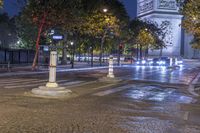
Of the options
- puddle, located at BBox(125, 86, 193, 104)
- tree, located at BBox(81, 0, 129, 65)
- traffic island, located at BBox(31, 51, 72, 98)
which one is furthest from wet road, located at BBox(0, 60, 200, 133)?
tree, located at BBox(81, 0, 129, 65)

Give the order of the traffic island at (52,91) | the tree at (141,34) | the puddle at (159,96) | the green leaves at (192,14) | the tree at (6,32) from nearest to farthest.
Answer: the traffic island at (52,91), the puddle at (159,96), the green leaves at (192,14), the tree at (141,34), the tree at (6,32)

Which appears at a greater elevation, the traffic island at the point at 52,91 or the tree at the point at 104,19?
the tree at the point at 104,19

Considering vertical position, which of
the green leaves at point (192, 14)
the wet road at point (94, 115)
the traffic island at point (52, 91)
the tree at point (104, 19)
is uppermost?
the tree at point (104, 19)

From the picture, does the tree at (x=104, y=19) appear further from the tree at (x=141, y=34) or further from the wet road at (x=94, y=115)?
the wet road at (x=94, y=115)

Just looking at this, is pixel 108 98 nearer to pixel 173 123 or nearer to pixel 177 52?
pixel 173 123

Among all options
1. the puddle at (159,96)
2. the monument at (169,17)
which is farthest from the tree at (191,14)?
the monument at (169,17)

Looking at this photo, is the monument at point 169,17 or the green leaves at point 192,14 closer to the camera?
the green leaves at point 192,14

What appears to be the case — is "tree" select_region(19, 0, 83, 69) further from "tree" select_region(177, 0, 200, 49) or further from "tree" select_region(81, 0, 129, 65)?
"tree" select_region(177, 0, 200, 49)

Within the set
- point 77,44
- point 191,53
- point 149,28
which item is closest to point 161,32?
point 149,28

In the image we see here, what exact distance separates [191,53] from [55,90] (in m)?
181

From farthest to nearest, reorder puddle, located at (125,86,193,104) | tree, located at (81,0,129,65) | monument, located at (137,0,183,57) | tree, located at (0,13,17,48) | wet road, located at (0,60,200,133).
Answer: monument, located at (137,0,183,57) → tree, located at (0,13,17,48) → tree, located at (81,0,129,65) → puddle, located at (125,86,193,104) → wet road, located at (0,60,200,133)

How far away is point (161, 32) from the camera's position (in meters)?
129

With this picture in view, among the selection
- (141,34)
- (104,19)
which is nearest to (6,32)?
(141,34)

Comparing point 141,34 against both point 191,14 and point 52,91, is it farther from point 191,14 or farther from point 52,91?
point 52,91
